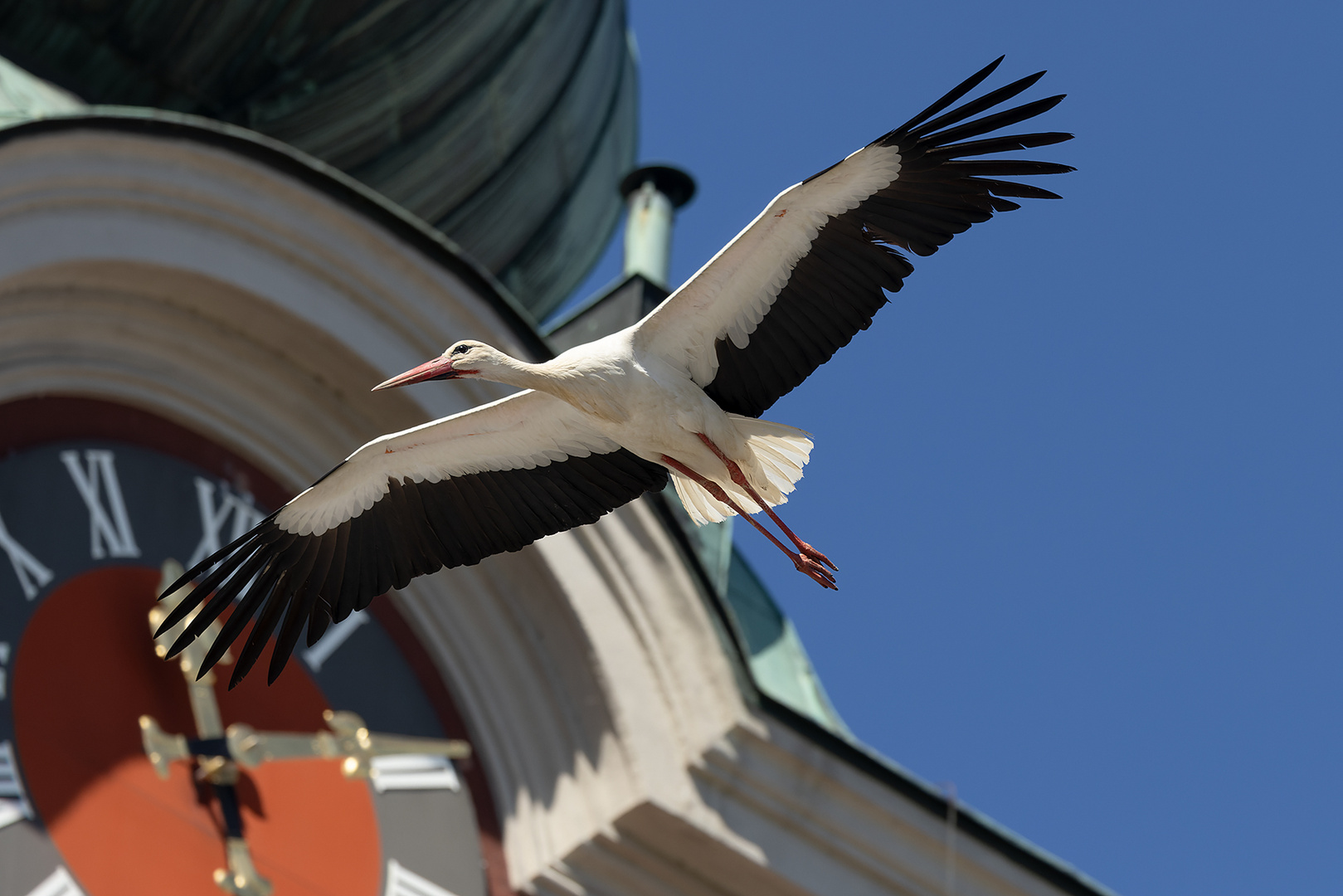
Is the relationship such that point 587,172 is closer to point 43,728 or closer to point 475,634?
point 475,634

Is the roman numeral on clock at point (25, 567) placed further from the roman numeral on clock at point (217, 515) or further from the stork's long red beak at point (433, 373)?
the stork's long red beak at point (433, 373)

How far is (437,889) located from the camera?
10703mm

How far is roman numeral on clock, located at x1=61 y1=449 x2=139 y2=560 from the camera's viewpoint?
34.6ft

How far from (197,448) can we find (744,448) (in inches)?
133

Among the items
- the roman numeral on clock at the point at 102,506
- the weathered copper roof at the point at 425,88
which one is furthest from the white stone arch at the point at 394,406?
the weathered copper roof at the point at 425,88

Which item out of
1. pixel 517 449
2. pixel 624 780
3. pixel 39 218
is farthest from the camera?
pixel 624 780

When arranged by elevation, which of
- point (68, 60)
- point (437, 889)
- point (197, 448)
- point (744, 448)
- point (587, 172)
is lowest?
point (437, 889)

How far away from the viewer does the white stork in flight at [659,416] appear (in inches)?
340

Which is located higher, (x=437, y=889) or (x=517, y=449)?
(x=517, y=449)

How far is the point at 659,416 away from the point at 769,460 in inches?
18.0

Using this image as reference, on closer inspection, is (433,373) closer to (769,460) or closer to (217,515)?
(769,460)

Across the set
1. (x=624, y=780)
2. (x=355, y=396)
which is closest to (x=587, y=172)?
(x=355, y=396)

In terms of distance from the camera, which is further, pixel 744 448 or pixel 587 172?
pixel 587 172

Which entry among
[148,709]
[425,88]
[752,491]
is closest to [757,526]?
[752,491]
